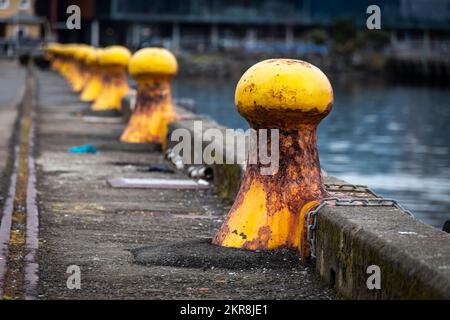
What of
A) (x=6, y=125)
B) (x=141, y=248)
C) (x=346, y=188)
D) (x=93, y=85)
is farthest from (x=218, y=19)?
(x=141, y=248)

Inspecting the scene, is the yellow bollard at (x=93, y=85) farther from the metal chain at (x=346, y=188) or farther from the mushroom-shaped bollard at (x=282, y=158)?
the mushroom-shaped bollard at (x=282, y=158)

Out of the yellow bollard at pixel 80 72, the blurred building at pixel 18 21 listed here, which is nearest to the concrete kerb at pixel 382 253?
the yellow bollard at pixel 80 72

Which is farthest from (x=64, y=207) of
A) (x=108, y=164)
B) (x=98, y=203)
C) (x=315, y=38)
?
(x=315, y=38)

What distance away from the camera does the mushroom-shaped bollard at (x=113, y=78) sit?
21453mm

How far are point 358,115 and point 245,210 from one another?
119ft

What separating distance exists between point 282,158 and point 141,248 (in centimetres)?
103

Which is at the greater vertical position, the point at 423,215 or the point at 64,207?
the point at 64,207

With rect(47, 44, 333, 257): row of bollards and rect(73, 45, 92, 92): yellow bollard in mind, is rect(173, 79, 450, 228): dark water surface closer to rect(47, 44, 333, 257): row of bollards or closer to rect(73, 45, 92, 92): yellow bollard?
rect(73, 45, 92, 92): yellow bollard

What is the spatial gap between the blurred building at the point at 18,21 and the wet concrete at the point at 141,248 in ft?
252

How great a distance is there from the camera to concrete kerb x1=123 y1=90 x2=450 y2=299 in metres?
5.05

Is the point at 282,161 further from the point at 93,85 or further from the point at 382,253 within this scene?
the point at 93,85

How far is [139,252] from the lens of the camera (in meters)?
7.27
